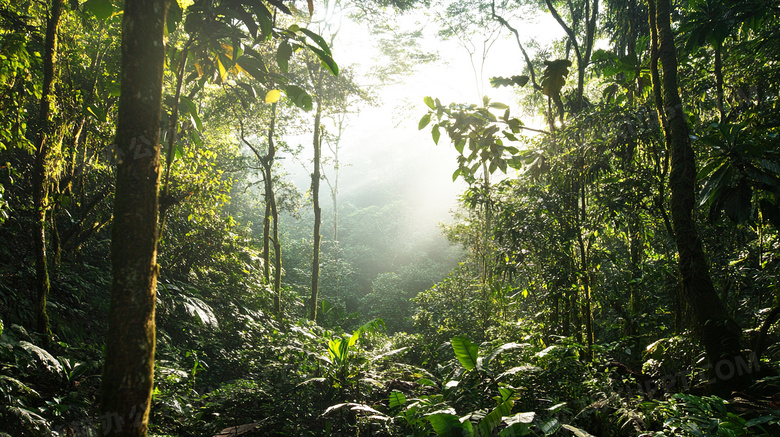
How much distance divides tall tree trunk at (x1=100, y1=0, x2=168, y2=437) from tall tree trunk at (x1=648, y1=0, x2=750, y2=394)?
9.48 ft

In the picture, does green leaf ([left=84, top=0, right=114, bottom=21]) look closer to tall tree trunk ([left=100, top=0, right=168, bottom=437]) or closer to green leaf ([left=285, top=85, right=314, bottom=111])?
tall tree trunk ([left=100, top=0, right=168, bottom=437])

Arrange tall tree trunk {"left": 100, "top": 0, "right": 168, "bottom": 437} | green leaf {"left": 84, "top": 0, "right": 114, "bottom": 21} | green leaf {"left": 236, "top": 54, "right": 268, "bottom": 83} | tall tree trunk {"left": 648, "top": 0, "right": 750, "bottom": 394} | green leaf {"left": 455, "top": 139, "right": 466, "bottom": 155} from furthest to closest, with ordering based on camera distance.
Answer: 1. tall tree trunk {"left": 648, "top": 0, "right": 750, "bottom": 394}
2. green leaf {"left": 455, "top": 139, "right": 466, "bottom": 155}
3. green leaf {"left": 236, "top": 54, "right": 268, "bottom": 83}
4. green leaf {"left": 84, "top": 0, "right": 114, "bottom": 21}
5. tall tree trunk {"left": 100, "top": 0, "right": 168, "bottom": 437}

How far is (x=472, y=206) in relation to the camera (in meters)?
6.00

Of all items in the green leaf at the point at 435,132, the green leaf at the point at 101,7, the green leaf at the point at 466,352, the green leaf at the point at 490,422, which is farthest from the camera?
the green leaf at the point at 466,352

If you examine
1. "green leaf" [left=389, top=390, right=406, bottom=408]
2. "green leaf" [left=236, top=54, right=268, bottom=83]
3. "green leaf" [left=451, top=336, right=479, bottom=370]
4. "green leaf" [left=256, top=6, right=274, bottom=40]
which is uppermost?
"green leaf" [left=256, top=6, right=274, bottom=40]

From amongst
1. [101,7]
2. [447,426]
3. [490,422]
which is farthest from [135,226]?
[490,422]

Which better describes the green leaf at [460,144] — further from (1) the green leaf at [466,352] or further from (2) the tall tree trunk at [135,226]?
(1) the green leaf at [466,352]

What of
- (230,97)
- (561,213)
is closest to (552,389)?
(561,213)

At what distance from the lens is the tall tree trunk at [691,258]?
2297 millimetres

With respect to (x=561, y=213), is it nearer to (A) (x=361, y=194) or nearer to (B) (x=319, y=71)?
(B) (x=319, y=71)

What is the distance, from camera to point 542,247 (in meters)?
4.90

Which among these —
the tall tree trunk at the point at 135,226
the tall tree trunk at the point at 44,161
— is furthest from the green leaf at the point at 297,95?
the tall tree trunk at the point at 44,161

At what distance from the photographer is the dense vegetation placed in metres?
1.75

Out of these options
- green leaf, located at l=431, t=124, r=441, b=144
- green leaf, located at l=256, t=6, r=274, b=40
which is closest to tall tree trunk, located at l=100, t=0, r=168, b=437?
green leaf, located at l=256, t=6, r=274, b=40
